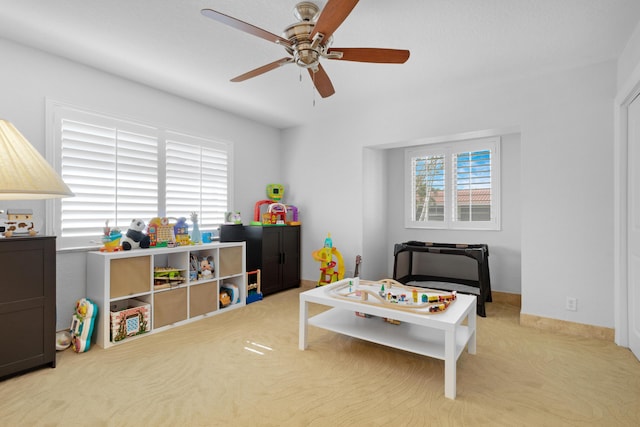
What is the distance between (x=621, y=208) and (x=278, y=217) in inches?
140

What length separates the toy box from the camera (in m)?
2.74

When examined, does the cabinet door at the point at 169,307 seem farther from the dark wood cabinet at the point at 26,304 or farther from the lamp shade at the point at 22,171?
the lamp shade at the point at 22,171

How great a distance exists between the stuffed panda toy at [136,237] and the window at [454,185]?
336cm

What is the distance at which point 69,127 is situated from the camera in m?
2.90

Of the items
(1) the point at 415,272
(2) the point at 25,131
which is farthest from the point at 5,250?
(1) the point at 415,272

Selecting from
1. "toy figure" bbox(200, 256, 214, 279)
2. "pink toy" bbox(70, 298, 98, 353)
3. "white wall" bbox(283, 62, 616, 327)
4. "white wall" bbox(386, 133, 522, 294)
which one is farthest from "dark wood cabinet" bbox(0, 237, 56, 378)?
"white wall" bbox(386, 133, 522, 294)

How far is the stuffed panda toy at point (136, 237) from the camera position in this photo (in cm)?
301

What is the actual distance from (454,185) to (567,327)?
2.02m

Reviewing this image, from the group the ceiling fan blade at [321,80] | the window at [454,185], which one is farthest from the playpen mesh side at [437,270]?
the ceiling fan blade at [321,80]

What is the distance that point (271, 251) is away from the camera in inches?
172

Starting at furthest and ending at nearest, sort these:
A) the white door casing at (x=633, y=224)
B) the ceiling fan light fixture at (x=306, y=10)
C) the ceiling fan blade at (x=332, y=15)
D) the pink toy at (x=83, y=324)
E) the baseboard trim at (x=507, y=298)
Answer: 1. the baseboard trim at (x=507, y=298)
2. the pink toy at (x=83, y=324)
3. the white door casing at (x=633, y=224)
4. the ceiling fan light fixture at (x=306, y=10)
5. the ceiling fan blade at (x=332, y=15)

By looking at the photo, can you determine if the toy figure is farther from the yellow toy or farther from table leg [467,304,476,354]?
table leg [467,304,476,354]

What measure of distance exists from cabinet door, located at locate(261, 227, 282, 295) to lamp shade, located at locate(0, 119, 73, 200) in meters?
2.51

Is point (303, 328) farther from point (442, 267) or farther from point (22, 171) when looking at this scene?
point (442, 267)
